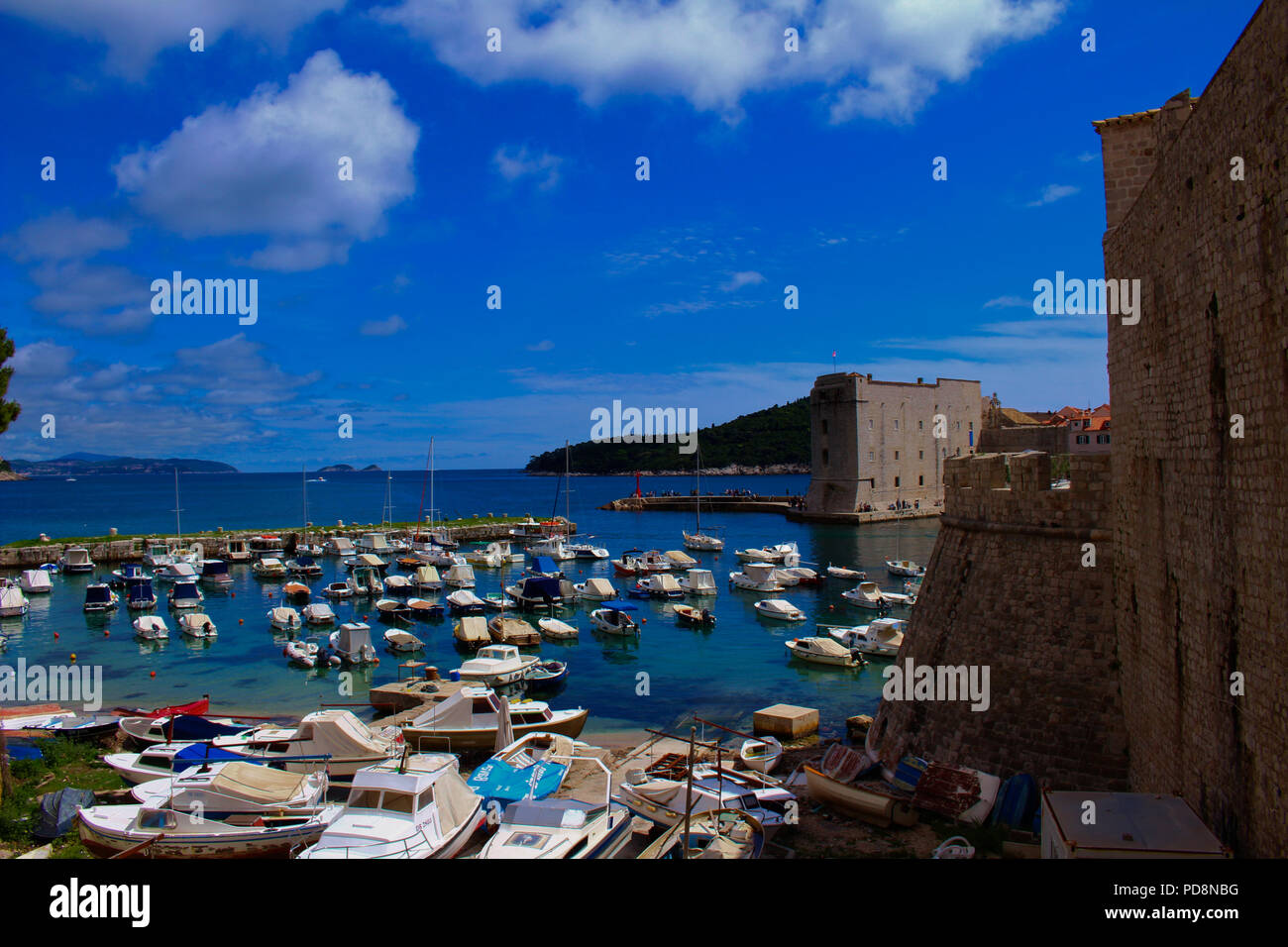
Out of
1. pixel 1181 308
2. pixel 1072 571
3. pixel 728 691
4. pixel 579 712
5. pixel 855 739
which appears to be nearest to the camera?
pixel 1181 308

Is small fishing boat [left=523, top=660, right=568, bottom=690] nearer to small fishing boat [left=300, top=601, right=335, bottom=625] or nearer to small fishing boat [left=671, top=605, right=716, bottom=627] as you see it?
small fishing boat [left=671, top=605, right=716, bottom=627]

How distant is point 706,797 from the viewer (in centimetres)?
1290

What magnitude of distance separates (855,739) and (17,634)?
33.3 metres

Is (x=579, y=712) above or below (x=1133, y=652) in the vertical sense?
below

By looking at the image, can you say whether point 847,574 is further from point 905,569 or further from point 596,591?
point 596,591

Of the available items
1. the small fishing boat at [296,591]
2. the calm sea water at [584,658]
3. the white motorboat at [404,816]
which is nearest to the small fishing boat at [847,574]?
the calm sea water at [584,658]

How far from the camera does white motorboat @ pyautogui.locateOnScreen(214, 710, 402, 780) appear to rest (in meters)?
16.0

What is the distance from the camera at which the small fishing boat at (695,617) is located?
3381cm

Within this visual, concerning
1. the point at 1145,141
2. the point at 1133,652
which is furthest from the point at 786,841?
the point at 1145,141

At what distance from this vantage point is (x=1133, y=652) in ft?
32.3

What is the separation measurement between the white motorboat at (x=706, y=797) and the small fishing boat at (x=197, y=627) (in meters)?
25.2

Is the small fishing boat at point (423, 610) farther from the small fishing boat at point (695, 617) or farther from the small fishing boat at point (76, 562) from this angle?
the small fishing boat at point (76, 562)

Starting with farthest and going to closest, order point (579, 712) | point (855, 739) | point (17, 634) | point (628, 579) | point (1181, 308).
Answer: point (628, 579) < point (17, 634) < point (579, 712) < point (855, 739) < point (1181, 308)

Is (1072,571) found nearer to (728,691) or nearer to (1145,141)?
(1145,141)
